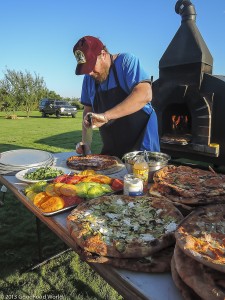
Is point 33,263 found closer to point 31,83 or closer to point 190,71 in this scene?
point 190,71

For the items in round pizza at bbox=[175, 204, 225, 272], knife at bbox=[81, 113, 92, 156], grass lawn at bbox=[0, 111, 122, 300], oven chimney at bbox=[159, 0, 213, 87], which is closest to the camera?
round pizza at bbox=[175, 204, 225, 272]

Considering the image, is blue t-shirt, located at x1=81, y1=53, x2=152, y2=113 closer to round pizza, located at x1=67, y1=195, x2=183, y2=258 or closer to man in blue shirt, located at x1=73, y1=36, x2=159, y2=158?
man in blue shirt, located at x1=73, y1=36, x2=159, y2=158

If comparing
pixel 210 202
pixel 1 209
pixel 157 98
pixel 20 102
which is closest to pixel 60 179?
pixel 210 202

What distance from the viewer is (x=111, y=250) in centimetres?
113

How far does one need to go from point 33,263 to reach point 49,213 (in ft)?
6.34

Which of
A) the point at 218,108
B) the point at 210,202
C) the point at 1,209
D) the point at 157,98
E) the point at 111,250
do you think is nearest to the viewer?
the point at 111,250

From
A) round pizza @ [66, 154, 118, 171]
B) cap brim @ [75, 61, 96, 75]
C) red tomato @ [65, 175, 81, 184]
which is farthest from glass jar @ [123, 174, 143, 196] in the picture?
cap brim @ [75, 61, 96, 75]

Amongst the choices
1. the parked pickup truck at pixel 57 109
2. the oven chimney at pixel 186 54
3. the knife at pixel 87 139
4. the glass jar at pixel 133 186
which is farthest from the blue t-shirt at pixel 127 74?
the parked pickup truck at pixel 57 109

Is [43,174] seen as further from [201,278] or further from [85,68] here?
[201,278]

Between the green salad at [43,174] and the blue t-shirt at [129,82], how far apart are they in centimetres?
112

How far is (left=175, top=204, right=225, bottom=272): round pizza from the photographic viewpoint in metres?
0.94

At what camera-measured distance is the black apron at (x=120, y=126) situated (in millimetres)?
2967

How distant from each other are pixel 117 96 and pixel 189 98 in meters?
3.66

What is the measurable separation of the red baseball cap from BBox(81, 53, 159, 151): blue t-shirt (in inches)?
12.2
